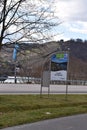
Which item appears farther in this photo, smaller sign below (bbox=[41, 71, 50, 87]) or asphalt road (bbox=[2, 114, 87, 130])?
smaller sign below (bbox=[41, 71, 50, 87])

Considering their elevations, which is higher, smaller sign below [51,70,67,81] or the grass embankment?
smaller sign below [51,70,67,81]

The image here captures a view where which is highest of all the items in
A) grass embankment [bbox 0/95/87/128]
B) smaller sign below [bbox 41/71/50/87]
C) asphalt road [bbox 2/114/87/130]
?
smaller sign below [bbox 41/71/50/87]

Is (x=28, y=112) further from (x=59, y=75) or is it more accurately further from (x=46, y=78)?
(x=59, y=75)

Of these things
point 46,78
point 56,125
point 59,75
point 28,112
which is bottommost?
point 56,125

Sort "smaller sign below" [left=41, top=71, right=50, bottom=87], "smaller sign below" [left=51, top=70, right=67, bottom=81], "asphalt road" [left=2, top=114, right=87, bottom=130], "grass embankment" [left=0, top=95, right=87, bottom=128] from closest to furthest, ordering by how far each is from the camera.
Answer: "asphalt road" [left=2, top=114, right=87, bottom=130], "grass embankment" [left=0, top=95, right=87, bottom=128], "smaller sign below" [left=41, top=71, right=50, bottom=87], "smaller sign below" [left=51, top=70, right=67, bottom=81]

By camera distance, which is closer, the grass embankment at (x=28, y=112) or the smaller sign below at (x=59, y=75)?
the grass embankment at (x=28, y=112)

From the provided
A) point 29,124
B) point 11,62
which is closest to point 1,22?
point 11,62

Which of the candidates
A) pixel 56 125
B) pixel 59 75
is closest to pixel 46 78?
pixel 59 75

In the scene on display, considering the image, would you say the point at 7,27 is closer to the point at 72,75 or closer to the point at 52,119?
the point at 52,119

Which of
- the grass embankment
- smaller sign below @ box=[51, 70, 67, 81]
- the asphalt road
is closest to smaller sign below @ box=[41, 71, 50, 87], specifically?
smaller sign below @ box=[51, 70, 67, 81]

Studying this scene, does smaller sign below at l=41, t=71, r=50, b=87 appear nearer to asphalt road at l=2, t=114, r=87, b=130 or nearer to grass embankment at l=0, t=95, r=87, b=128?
grass embankment at l=0, t=95, r=87, b=128

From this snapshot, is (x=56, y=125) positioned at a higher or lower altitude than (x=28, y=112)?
lower

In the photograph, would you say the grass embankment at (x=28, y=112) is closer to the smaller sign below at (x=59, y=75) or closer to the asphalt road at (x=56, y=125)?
the asphalt road at (x=56, y=125)

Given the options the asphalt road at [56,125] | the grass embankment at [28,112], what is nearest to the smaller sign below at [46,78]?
the grass embankment at [28,112]
